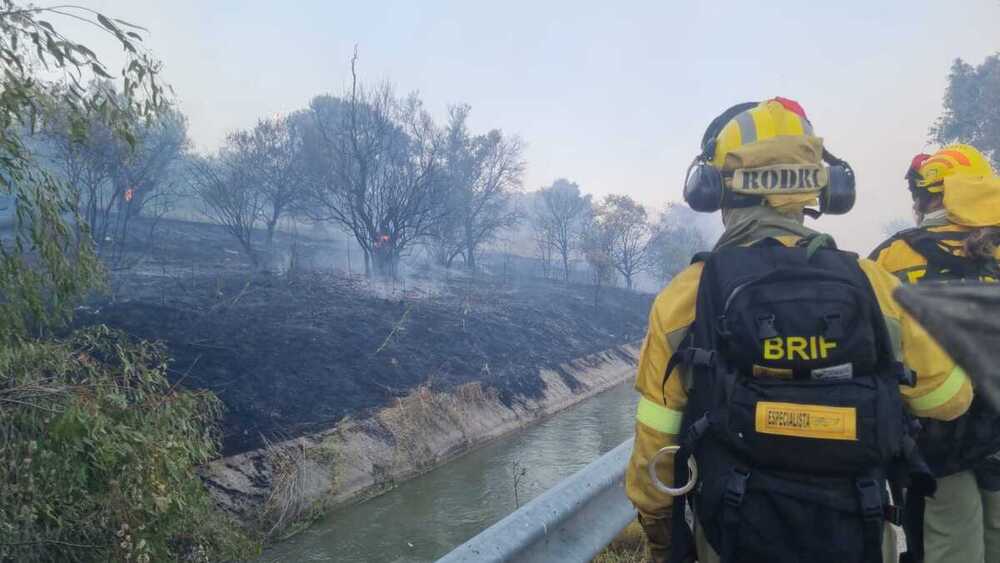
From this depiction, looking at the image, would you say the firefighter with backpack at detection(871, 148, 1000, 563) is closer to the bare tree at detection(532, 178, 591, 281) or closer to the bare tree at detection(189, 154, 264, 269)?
the bare tree at detection(189, 154, 264, 269)

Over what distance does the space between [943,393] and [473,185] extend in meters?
33.8

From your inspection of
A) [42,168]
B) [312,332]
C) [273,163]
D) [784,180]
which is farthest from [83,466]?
[273,163]

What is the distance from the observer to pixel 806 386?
1.80 meters

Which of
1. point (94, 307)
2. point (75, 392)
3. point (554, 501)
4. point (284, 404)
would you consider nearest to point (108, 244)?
point (94, 307)

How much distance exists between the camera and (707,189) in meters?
2.31

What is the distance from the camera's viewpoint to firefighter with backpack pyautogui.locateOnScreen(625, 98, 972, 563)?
1.79 meters

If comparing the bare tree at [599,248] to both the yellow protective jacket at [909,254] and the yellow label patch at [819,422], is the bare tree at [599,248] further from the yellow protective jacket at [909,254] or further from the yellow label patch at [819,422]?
the yellow label patch at [819,422]

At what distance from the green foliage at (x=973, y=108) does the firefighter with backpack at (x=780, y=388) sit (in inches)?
1005

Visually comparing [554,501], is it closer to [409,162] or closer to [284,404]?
[284,404]

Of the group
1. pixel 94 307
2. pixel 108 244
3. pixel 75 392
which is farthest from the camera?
pixel 108 244

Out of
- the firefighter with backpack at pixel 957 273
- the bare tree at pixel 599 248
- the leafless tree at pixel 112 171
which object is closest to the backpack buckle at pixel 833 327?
the firefighter with backpack at pixel 957 273

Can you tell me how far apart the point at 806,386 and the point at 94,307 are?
1341 cm

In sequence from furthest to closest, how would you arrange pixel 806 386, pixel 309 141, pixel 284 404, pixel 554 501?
pixel 309 141 < pixel 284 404 < pixel 554 501 < pixel 806 386

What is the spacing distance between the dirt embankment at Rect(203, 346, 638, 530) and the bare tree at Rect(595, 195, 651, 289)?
19.4m
